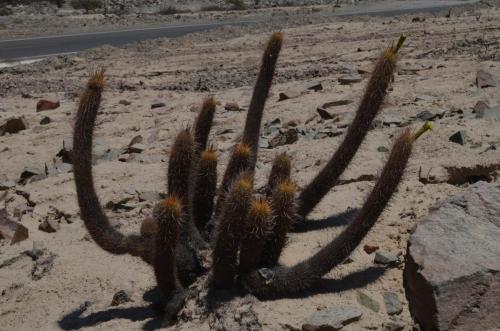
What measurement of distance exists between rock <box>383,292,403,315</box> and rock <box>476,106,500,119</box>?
2783 millimetres

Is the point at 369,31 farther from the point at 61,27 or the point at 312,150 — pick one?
the point at 61,27

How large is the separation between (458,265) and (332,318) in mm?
685

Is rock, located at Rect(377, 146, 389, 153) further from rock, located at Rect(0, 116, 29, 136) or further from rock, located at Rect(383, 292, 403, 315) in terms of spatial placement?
rock, located at Rect(0, 116, 29, 136)

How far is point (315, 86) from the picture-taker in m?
8.96

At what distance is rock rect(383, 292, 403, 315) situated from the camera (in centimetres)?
347

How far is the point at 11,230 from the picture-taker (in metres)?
5.29

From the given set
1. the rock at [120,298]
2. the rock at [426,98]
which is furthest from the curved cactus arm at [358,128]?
the rock at [426,98]

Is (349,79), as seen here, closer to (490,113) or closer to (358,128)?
(490,113)

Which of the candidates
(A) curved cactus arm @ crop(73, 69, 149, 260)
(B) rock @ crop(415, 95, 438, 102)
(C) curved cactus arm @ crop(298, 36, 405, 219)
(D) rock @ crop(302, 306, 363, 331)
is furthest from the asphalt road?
(D) rock @ crop(302, 306, 363, 331)

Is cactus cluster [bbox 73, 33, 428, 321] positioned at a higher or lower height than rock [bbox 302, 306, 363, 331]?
higher

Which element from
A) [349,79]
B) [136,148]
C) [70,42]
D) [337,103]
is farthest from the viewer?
[70,42]

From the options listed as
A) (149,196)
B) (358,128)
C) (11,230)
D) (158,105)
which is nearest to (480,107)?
(358,128)

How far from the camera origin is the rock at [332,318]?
3289mm

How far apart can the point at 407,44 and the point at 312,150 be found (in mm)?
6822
